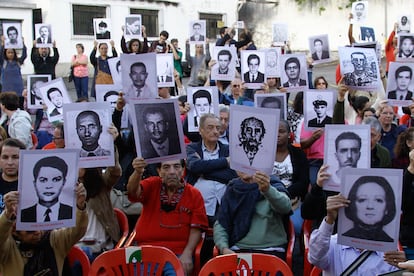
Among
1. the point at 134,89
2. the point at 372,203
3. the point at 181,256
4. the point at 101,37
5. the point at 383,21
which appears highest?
the point at 383,21

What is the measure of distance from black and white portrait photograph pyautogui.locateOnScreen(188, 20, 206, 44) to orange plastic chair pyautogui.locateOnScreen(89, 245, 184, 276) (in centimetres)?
935

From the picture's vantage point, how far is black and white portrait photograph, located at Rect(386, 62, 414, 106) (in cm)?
650

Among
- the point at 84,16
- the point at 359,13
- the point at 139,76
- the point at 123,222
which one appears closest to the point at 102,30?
the point at 359,13

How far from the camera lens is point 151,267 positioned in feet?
13.1

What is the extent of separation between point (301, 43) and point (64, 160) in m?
24.3

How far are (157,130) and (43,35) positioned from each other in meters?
9.33

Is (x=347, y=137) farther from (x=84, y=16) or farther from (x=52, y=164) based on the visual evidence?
(x=84, y=16)

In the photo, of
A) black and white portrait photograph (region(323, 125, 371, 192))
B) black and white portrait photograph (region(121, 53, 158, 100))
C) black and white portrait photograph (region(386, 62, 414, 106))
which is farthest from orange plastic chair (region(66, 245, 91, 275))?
black and white portrait photograph (region(386, 62, 414, 106))


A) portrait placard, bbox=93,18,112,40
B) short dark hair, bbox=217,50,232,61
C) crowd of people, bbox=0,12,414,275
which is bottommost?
crowd of people, bbox=0,12,414,275

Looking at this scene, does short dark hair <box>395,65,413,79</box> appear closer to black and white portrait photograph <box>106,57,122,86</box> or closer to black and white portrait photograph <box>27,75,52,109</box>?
black and white portrait photograph <box>106,57,122,86</box>

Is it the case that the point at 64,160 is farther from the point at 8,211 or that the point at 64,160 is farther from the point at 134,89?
the point at 134,89

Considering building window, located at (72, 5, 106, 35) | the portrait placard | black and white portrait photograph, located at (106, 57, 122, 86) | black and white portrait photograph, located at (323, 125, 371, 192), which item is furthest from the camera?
building window, located at (72, 5, 106, 35)

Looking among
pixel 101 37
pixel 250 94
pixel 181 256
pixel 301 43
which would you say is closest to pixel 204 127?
pixel 181 256

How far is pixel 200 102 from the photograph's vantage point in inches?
258
